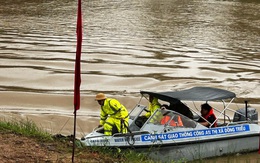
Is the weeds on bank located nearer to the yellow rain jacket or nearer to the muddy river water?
the yellow rain jacket

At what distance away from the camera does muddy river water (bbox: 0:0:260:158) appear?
59.2 feet

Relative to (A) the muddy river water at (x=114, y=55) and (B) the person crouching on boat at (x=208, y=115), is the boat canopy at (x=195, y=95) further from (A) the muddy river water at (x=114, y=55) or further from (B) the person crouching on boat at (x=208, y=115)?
(A) the muddy river water at (x=114, y=55)

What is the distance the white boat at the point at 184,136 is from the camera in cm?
1172

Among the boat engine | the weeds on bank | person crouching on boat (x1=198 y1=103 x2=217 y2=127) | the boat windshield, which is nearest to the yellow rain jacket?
the boat windshield

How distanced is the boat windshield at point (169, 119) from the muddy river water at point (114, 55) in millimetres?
2706

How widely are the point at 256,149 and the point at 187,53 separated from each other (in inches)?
557

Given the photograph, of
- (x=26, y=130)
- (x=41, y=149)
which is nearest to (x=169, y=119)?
A: (x=26, y=130)

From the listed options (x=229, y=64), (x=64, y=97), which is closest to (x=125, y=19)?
(x=229, y=64)

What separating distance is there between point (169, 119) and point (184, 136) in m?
0.52

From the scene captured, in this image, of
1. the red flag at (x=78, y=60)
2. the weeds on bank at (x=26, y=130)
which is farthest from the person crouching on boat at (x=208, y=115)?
the red flag at (x=78, y=60)

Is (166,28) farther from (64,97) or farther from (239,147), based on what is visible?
(239,147)

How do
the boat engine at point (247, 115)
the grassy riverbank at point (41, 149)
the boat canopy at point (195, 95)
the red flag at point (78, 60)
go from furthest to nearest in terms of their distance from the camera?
the boat engine at point (247, 115)
the boat canopy at point (195, 95)
the grassy riverbank at point (41, 149)
the red flag at point (78, 60)

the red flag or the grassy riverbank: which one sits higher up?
the red flag

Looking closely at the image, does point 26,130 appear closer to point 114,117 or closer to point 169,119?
point 114,117
